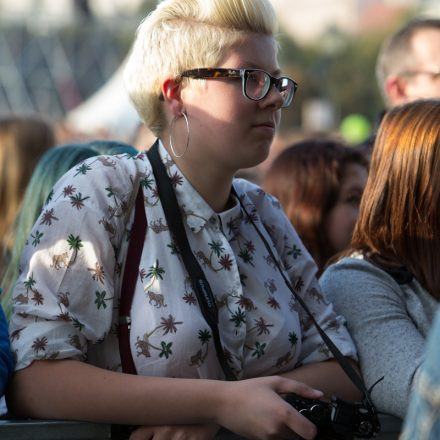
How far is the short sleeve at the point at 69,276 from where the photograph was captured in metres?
2.49

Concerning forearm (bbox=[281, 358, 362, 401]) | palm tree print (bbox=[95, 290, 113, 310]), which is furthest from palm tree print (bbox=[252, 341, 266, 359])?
palm tree print (bbox=[95, 290, 113, 310])

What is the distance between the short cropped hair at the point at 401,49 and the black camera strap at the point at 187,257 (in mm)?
3052

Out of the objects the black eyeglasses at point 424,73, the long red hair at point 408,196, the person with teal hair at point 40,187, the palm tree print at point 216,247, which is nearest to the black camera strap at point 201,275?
the palm tree print at point 216,247

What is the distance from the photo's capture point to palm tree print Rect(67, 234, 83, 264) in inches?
100

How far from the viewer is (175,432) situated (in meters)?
2.50

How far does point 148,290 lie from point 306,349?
1.90 feet

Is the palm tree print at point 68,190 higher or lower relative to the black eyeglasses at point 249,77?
lower

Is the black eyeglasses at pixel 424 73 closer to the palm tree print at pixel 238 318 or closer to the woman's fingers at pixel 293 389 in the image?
the palm tree print at pixel 238 318

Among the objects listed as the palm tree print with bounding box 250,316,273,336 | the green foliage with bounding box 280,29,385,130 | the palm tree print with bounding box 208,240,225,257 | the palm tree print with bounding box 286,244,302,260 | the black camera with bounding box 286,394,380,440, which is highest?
the palm tree print with bounding box 208,240,225,257

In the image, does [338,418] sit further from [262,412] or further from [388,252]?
[388,252]

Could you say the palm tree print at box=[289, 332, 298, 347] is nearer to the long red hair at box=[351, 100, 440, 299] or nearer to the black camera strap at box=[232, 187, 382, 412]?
the black camera strap at box=[232, 187, 382, 412]

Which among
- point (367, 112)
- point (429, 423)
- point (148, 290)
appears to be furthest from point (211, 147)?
point (367, 112)

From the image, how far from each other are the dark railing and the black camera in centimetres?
21

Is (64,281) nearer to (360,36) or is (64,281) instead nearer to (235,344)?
(235,344)
